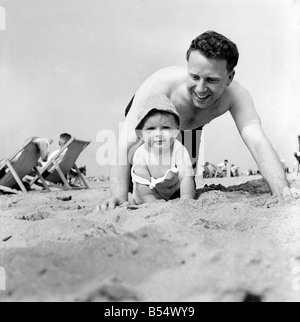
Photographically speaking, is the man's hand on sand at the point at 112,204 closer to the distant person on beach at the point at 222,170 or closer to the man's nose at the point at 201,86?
the man's nose at the point at 201,86

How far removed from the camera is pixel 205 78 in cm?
233

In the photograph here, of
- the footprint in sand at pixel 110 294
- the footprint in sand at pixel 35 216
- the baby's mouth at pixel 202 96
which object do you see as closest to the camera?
the footprint in sand at pixel 110 294

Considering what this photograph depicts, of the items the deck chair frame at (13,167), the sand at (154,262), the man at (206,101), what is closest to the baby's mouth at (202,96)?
the man at (206,101)

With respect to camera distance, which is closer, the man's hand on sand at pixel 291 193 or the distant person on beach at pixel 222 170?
the man's hand on sand at pixel 291 193

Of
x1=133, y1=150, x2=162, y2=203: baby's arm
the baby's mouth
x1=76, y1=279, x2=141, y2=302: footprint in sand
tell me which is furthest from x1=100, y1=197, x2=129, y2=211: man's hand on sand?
x1=76, y1=279, x2=141, y2=302: footprint in sand

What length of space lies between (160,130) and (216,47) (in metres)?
0.53

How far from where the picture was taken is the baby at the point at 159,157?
229 centimetres

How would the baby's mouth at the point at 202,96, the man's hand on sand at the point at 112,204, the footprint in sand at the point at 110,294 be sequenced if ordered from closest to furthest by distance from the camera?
the footprint in sand at the point at 110,294, the man's hand on sand at the point at 112,204, the baby's mouth at the point at 202,96

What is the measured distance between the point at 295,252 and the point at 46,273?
70 cm

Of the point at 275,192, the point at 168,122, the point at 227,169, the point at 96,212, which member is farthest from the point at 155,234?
the point at 227,169

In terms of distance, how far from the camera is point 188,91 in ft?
8.21

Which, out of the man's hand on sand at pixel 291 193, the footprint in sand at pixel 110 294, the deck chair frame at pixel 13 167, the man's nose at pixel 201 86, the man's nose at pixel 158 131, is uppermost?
the man's nose at pixel 201 86

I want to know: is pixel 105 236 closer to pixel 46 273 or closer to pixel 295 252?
pixel 46 273

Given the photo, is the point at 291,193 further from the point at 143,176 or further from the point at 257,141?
the point at 143,176
